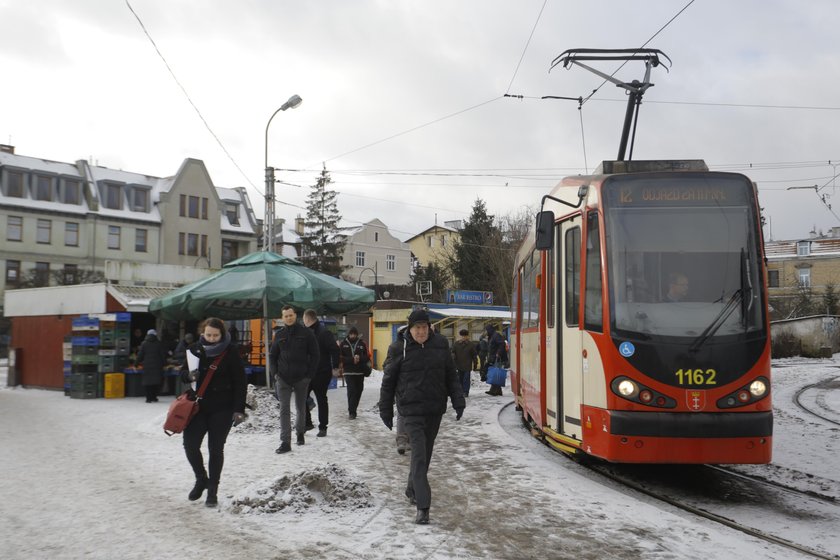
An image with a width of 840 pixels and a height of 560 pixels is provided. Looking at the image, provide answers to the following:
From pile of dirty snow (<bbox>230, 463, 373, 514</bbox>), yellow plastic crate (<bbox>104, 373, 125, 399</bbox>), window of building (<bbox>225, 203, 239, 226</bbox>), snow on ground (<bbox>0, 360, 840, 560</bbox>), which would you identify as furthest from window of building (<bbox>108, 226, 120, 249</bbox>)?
pile of dirty snow (<bbox>230, 463, 373, 514</bbox>)

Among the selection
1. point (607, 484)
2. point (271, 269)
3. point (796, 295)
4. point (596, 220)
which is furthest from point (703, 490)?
point (796, 295)

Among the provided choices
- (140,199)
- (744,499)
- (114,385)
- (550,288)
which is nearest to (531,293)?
(550,288)

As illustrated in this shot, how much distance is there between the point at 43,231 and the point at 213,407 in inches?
1903

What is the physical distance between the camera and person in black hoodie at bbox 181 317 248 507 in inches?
269

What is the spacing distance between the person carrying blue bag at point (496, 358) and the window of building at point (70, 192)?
40122mm

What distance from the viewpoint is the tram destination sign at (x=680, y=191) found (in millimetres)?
7754

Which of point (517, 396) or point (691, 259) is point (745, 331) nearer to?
point (691, 259)

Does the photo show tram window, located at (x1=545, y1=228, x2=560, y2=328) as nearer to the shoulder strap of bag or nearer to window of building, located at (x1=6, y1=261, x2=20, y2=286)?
the shoulder strap of bag

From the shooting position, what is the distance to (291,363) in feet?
32.8

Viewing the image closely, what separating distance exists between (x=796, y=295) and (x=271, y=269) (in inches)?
2094

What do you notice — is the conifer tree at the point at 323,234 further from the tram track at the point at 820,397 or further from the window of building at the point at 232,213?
the tram track at the point at 820,397

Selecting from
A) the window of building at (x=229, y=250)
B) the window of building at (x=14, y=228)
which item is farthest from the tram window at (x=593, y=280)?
the window of building at (x=229, y=250)

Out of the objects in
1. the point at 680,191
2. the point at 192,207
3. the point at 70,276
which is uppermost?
the point at 192,207

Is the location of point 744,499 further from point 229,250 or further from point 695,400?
point 229,250
